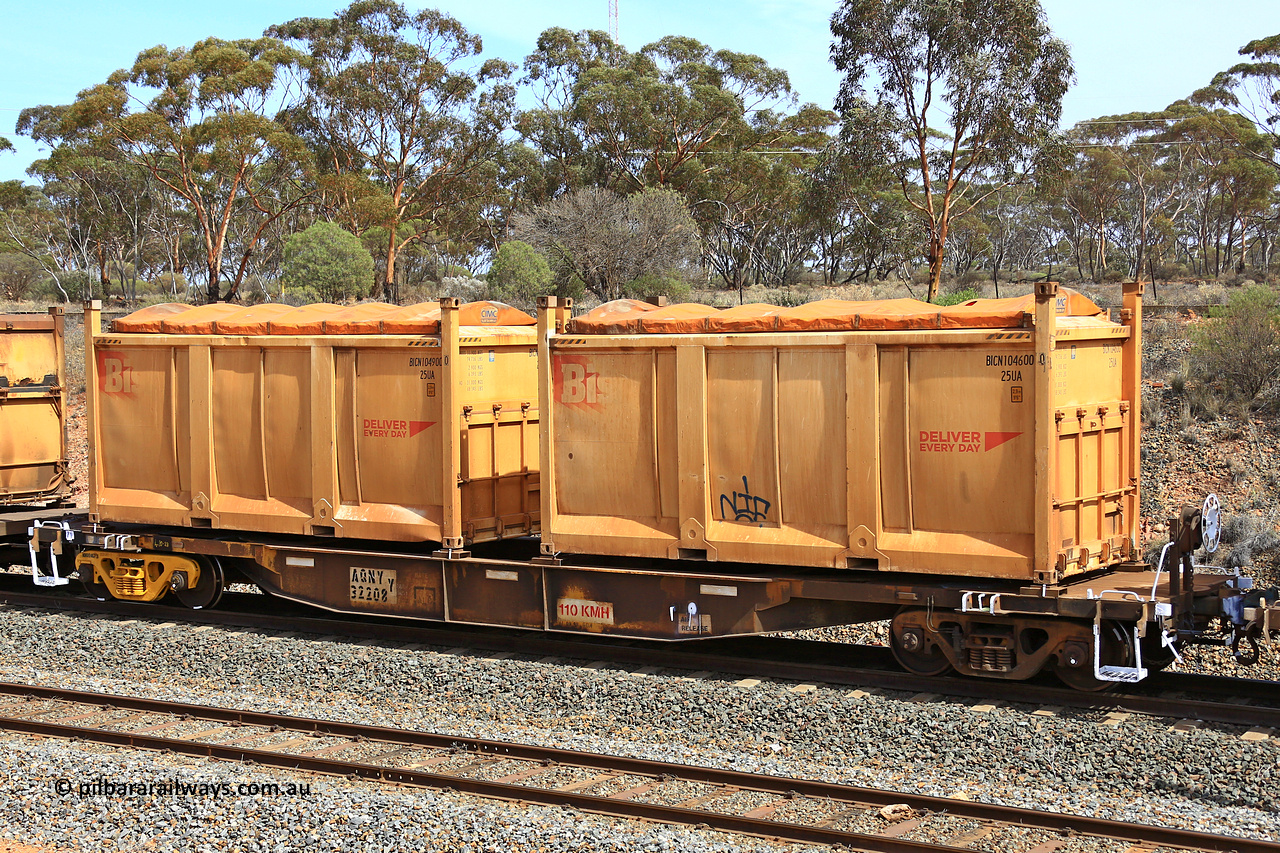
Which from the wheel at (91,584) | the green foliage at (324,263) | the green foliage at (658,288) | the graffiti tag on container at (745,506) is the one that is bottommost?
the wheel at (91,584)

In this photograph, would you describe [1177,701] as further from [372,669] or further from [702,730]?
[372,669]

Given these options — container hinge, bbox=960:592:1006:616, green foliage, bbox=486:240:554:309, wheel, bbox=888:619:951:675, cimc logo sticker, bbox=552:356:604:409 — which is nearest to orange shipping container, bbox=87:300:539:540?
cimc logo sticker, bbox=552:356:604:409

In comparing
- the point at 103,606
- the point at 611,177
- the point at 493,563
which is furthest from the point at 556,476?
the point at 611,177

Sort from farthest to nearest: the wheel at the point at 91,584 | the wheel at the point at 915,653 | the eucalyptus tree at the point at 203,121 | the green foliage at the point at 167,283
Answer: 1. the green foliage at the point at 167,283
2. the eucalyptus tree at the point at 203,121
3. the wheel at the point at 91,584
4. the wheel at the point at 915,653

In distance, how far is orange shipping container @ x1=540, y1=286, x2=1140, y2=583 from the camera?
28.3 ft

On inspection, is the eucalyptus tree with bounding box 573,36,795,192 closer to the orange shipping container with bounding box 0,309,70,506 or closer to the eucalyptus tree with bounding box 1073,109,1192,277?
the eucalyptus tree with bounding box 1073,109,1192,277

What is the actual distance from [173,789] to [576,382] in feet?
15.7

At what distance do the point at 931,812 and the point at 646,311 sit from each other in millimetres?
5167

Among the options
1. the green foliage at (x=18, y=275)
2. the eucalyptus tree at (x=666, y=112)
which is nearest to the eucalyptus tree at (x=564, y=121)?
the eucalyptus tree at (x=666, y=112)

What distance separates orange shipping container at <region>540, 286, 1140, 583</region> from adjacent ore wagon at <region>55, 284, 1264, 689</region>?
0.02 meters

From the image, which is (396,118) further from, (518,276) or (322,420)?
(322,420)

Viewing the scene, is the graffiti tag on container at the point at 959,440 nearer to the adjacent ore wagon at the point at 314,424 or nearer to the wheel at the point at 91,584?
the adjacent ore wagon at the point at 314,424

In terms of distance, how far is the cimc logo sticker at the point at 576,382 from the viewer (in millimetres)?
10320

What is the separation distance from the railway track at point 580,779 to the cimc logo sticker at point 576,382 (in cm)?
341
